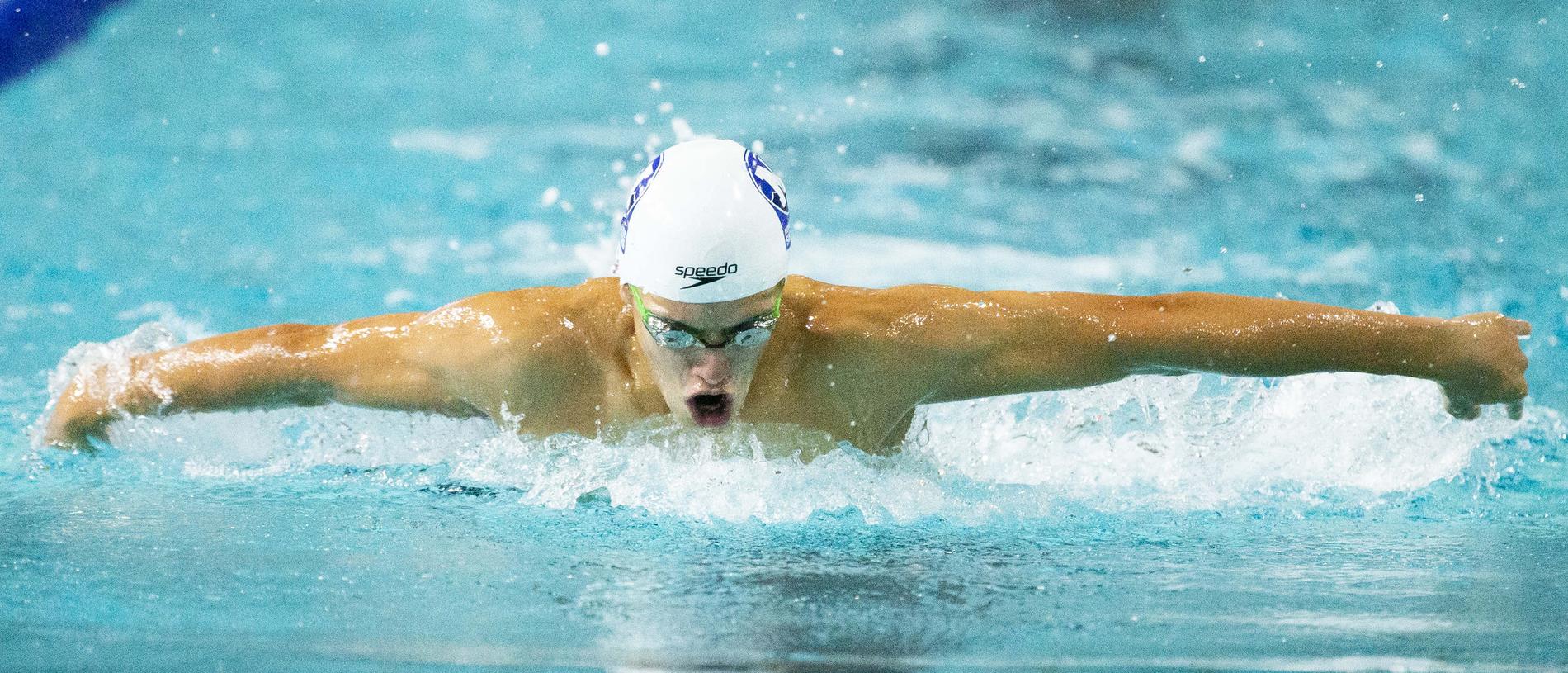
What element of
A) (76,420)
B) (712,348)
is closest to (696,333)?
(712,348)

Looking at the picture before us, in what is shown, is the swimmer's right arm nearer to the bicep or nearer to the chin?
the chin

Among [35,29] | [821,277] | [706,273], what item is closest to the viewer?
[706,273]

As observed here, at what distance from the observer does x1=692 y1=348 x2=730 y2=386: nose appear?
2783 millimetres

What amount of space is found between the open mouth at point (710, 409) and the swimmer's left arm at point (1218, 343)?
0.55m

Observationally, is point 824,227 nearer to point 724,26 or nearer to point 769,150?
point 769,150

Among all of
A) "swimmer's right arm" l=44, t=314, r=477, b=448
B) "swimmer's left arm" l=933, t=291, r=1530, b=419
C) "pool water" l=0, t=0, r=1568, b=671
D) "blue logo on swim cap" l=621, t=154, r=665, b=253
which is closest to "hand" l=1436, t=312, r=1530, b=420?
"swimmer's left arm" l=933, t=291, r=1530, b=419

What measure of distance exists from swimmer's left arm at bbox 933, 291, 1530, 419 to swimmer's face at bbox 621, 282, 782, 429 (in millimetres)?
494

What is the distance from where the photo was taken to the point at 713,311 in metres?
2.75

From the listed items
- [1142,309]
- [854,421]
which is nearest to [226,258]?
A: [854,421]

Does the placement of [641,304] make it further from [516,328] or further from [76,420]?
[76,420]

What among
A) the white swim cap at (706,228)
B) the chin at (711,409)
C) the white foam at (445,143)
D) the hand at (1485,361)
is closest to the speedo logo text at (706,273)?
the white swim cap at (706,228)

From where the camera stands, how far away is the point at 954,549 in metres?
2.67

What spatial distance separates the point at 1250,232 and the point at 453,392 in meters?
4.29

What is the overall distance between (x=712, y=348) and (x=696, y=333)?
1.9 inches
